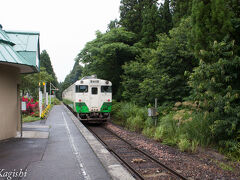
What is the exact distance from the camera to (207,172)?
5.65 meters

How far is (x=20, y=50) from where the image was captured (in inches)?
354

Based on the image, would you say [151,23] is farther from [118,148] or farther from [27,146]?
[27,146]

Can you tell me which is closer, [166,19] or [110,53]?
[110,53]

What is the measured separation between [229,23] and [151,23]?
41.4 ft

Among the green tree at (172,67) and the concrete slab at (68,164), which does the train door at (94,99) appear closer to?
the green tree at (172,67)

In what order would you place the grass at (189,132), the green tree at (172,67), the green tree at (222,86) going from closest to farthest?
the green tree at (222,86)
the grass at (189,132)
the green tree at (172,67)

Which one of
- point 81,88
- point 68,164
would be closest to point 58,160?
point 68,164

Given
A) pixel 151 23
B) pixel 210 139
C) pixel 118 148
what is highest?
pixel 151 23

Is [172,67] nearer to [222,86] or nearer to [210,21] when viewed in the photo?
[210,21]

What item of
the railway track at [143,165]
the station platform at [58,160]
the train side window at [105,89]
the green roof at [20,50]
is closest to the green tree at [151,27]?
the train side window at [105,89]

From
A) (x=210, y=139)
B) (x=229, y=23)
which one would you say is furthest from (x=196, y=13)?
(x=210, y=139)

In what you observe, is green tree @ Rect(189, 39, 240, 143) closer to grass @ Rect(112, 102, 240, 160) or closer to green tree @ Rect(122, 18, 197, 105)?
grass @ Rect(112, 102, 240, 160)

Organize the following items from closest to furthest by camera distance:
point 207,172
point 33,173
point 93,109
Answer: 1. point 33,173
2. point 207,172
3. point 93,109

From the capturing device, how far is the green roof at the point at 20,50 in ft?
23.7
